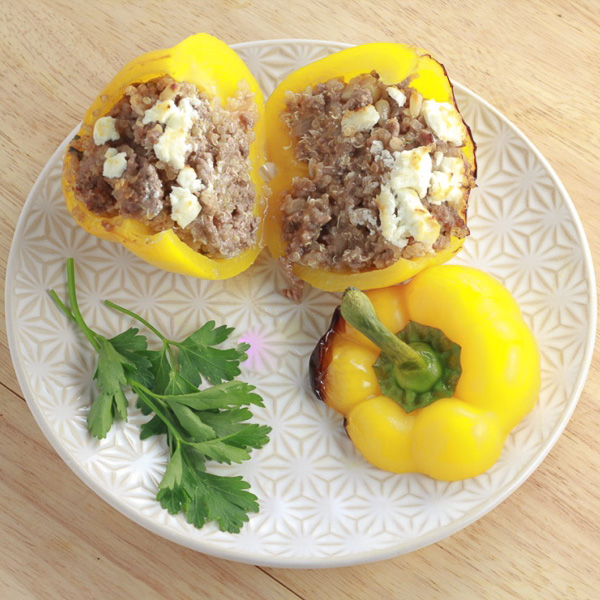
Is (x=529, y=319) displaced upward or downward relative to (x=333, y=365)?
upward

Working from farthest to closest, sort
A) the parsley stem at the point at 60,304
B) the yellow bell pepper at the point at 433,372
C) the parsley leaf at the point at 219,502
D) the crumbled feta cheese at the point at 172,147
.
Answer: the parsley stem at the point at 60,304
the parsley leaf at the point at 219,502
the yellow bell pepper at the point at 433,372
the crumbled feta cheese at the point at 172,147

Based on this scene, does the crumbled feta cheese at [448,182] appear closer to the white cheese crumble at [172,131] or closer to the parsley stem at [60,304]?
the white cheese crumble at [172,131]

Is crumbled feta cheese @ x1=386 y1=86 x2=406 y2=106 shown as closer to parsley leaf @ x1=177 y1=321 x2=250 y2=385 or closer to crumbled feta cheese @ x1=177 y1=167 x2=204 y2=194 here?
crumbled feta cheese @ x1=177 y1=167 x2=204 y2=194

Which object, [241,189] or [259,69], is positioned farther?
[259,69]

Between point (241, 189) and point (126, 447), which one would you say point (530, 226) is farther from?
point (126, 447)

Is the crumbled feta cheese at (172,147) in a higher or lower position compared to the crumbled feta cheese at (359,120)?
lower

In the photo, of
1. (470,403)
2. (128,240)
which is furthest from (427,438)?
(128,240)

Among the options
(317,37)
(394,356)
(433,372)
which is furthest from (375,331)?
(317,37)

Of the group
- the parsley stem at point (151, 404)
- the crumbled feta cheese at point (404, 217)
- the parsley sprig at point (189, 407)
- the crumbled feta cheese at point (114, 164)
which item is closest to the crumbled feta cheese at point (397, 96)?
the crumbled feta cheese at point (404, 217)
